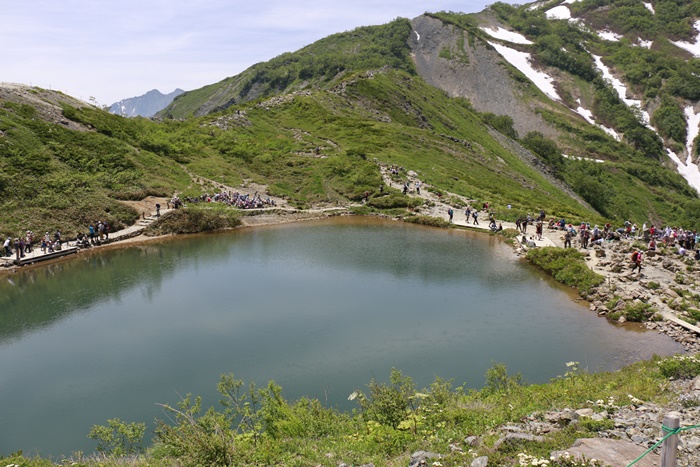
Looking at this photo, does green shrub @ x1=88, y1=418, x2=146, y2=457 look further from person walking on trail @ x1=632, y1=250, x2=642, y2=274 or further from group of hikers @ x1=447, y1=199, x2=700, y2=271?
group of hikers @ x1=447, y1=199, x2=700, y2=271

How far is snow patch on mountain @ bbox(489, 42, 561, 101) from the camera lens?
559 ft

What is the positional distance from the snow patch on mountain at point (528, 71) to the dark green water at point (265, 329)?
149056 millimetres

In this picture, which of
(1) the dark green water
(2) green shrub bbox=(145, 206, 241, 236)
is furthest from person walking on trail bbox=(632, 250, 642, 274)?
(2) green shrub bbox=(145, 206, 241, 236)

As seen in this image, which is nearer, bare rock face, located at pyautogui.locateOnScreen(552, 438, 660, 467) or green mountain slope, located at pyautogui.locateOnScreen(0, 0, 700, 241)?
bare rock face, located at pyautogui.locateOnScreen(552, 438, 660, 467)

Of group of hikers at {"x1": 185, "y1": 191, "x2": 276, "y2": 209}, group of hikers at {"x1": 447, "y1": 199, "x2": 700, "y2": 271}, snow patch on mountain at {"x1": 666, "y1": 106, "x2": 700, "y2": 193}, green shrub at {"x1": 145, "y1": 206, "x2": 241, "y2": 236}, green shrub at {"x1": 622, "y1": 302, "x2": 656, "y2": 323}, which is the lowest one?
green shrub at {"x1": 622, "y1": 302, "x2": 656, "y2": 323}

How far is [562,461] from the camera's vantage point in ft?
33.1

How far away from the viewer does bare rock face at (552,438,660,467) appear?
995cm

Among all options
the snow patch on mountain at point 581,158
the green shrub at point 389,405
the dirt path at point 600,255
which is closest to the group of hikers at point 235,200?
the dirt path at point 600,255

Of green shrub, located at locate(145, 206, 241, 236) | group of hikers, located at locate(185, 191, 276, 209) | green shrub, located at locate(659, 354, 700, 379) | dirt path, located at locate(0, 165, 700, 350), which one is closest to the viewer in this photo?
green shrub, located at locate(659, 354, 700, 379)

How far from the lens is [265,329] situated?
2570 centimetres

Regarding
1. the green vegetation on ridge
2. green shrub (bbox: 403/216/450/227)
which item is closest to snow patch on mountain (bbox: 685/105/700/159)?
green shrub (bbox: 403/216/450/227)

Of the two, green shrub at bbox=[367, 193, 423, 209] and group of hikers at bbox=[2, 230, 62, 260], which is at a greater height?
green shrub at bbox=[367, 193, 423, 209]

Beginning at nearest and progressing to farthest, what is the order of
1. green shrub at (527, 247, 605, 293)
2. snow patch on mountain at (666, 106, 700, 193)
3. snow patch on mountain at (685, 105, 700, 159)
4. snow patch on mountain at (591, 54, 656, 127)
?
1. green shrub at (527, 247, 605, 293)
2. snow patch on mountain at (666, 106, 700, 193)
3. snow patch on mountain at (685, 105, 700, 159)
4. snow patch on mountain at (591, 54, 656, 127)

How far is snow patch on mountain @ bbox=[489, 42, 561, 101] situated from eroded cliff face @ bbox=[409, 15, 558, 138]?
15.6 meters
